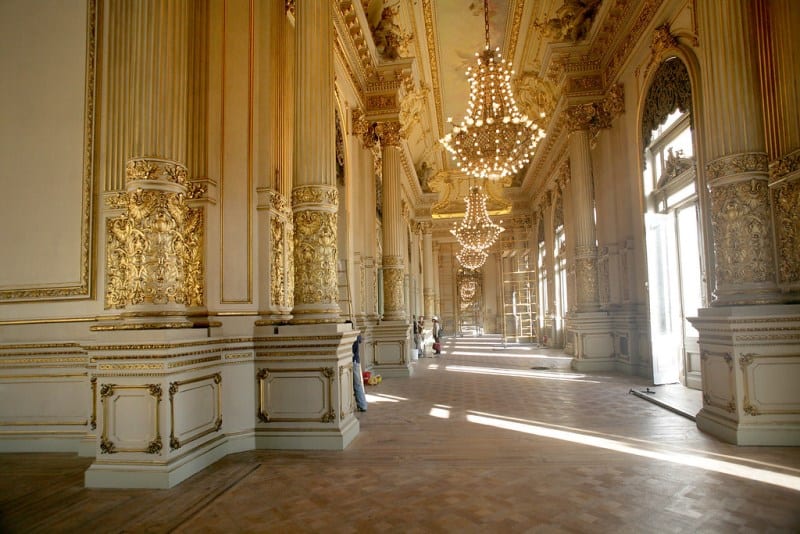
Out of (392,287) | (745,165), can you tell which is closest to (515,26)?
(392,287)

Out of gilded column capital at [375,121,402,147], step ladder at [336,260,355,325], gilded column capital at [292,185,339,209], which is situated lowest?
step ladder at [336,260,355,325]

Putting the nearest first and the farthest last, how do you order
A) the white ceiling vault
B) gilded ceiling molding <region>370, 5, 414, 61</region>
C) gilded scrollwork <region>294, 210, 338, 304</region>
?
gilded scrollwork <region>294, 210, 338, 304</region> < the white ceiling vault < gilded ceiling molding <region>370, 5, 414, 61</region>

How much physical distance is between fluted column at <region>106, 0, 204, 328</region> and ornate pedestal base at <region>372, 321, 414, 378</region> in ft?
23.0

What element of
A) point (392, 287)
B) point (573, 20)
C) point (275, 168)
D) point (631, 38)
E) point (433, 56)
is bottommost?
point (392, 287)

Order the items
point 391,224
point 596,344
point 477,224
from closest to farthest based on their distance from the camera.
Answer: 1. point 596,344
2. point 391,224
3. point 477,224

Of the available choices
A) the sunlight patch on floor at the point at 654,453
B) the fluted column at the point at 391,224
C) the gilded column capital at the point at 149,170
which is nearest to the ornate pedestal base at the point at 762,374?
the sunlight patch on floor at the point at 654,453

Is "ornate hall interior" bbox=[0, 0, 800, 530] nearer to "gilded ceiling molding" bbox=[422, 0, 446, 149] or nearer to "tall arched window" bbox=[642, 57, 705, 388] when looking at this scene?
"tall arched window" bbox=[642, 57, 705, 388]

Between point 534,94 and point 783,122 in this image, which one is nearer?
point 783,122

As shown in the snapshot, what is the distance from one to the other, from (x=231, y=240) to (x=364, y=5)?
7.64m

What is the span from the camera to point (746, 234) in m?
5.00

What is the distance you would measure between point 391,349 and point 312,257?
652 centimetres

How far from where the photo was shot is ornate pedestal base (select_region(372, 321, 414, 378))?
440 inches

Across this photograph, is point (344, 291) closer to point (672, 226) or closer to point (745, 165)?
point (672, 226)

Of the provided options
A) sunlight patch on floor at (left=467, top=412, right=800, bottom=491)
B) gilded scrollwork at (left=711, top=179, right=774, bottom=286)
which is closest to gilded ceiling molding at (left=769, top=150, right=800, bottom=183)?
gilded scrollwork at (left=711, top=179, right=774, bottom=286)
